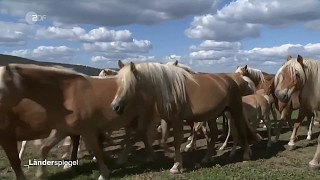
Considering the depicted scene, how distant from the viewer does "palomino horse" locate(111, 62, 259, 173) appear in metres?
6.50

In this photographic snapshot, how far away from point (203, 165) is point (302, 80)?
2.55 meters

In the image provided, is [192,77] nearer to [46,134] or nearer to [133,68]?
[133,68]

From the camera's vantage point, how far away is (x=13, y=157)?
6254 mm

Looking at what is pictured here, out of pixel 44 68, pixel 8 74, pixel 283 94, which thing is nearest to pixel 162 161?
pixel 283 94

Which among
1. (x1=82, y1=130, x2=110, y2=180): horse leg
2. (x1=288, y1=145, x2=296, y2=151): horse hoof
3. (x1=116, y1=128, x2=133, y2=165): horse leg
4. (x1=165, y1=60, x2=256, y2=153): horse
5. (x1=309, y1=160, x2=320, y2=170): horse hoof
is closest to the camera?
(x1=82, y1=130, x2=110, y2=180): horse leg

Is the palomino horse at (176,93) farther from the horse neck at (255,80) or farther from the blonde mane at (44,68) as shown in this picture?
the horse neck at (255,80)

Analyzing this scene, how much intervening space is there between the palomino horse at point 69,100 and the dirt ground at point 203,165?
2.52ft

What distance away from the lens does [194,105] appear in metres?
7.29

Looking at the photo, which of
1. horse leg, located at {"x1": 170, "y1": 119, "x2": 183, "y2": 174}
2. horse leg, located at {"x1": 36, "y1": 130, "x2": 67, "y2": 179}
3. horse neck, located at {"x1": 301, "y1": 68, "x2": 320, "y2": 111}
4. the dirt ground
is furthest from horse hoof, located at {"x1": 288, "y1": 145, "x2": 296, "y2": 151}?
horse leg, located at {"x1": 36, "y1": 130, "x2": 67, "y2": 179}

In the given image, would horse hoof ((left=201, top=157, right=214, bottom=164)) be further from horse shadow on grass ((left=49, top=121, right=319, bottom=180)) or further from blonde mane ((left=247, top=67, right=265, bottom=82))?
blonde mane ((left=247, top=67, right=265, bottom=82))

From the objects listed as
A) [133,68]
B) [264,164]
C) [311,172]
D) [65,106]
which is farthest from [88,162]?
[311,172]

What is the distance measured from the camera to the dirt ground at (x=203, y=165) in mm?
6613

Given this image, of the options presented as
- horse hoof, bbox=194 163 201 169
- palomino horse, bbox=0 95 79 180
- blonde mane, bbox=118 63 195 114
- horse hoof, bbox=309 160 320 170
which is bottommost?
horse hoof, bbox=194 163 201 169

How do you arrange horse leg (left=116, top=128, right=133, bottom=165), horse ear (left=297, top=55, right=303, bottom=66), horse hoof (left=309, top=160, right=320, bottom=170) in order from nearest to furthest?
1. horse hoof (left=309, top=160, right=320, bottom=170)
2. horse ear (left=297, top=55, right=303, bottom=66)
3. horse leg (left=116, top=128, right=133, bottom=165)
